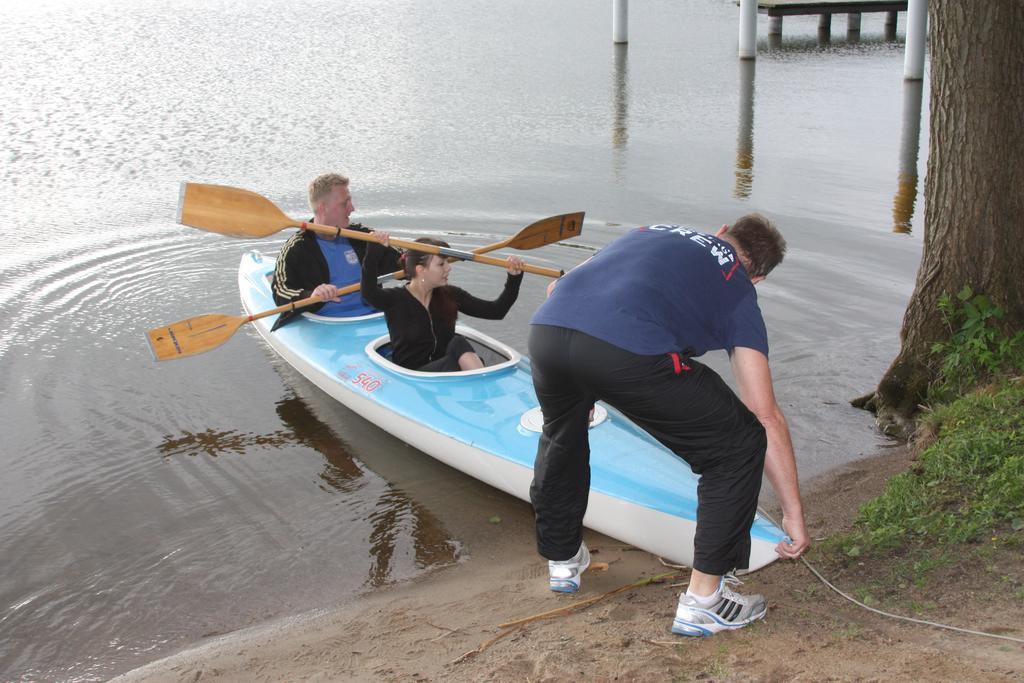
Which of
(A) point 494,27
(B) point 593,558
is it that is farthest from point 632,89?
(B) point 593,558

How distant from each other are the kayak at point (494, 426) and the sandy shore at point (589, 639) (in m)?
0.16

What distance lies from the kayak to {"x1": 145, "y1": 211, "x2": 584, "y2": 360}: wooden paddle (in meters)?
→ 0.28

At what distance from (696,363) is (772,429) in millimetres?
307

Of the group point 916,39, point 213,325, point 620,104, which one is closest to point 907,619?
point 213,325

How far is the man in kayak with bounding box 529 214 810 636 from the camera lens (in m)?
3.04

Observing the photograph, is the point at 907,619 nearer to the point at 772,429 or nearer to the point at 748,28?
the point at 772,429

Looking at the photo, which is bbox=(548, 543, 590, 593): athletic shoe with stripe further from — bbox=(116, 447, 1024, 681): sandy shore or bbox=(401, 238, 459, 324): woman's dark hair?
bbox=(401, 238, 459, 324): woman's dark hair

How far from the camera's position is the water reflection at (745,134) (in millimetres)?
10914

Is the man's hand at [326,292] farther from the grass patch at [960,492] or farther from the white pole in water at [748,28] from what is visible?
the white pole in water at [748,28]

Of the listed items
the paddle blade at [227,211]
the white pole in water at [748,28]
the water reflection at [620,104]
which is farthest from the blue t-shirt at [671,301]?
the white pole in water at [748,28]

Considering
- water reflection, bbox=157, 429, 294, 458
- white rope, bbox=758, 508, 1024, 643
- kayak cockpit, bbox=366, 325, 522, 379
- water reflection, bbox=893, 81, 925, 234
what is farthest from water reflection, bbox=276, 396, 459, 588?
water reflection, bbox=893, 81, 925, 234

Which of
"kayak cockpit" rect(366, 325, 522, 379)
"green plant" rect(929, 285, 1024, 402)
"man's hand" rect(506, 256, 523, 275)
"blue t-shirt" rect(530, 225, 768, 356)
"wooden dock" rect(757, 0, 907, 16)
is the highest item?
"wooden dock" rect(757, 0, 907, 16)

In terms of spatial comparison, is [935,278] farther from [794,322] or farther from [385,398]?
[385,398]

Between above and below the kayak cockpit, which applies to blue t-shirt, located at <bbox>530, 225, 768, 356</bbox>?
above
